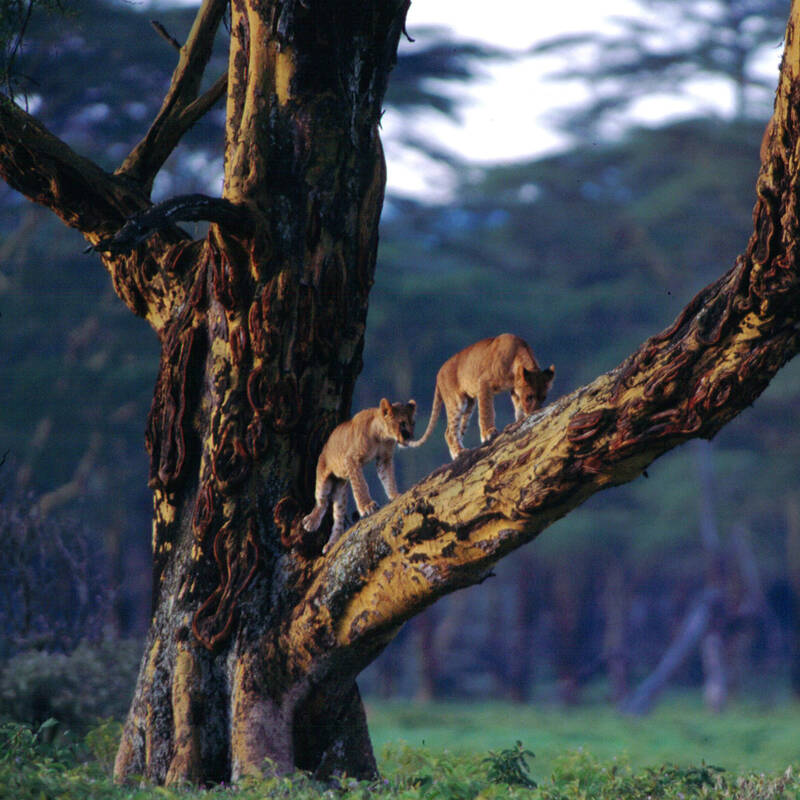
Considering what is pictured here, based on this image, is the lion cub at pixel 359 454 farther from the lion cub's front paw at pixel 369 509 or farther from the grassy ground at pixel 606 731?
the grassy ground at pixel 606 731

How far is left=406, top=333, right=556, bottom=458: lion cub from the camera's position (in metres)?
6.72

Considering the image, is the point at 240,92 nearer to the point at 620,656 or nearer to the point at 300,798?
the point at 300,798

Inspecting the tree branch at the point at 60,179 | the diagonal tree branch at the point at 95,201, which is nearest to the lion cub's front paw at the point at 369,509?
the diagonal tree branch at the point at 95,201

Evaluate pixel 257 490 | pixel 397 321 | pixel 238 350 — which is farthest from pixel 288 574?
pixel 397 321

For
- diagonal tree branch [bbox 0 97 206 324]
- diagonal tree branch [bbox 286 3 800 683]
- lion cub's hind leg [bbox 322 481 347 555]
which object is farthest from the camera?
diagonal tree branch [bbox 0 97 206 324]

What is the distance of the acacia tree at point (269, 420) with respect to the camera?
6.94m

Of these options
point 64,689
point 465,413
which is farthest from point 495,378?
point 64,689

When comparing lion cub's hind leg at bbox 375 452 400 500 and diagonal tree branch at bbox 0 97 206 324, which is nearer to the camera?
lion cub's hind leg at bbox 375 452 400 500

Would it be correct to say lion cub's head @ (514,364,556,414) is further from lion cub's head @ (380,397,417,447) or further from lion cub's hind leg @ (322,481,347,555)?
lion cub's hind leg @ (322,481,347,555)

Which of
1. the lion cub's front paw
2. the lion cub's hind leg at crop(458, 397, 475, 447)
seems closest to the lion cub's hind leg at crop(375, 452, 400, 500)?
the lion cub's front paw

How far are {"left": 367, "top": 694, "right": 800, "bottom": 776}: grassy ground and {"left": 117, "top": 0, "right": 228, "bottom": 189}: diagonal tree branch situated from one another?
8384mm

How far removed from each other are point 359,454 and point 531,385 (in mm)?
1063

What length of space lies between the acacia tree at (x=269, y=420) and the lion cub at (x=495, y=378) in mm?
306

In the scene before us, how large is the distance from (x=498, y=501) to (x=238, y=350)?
2.11 metres
